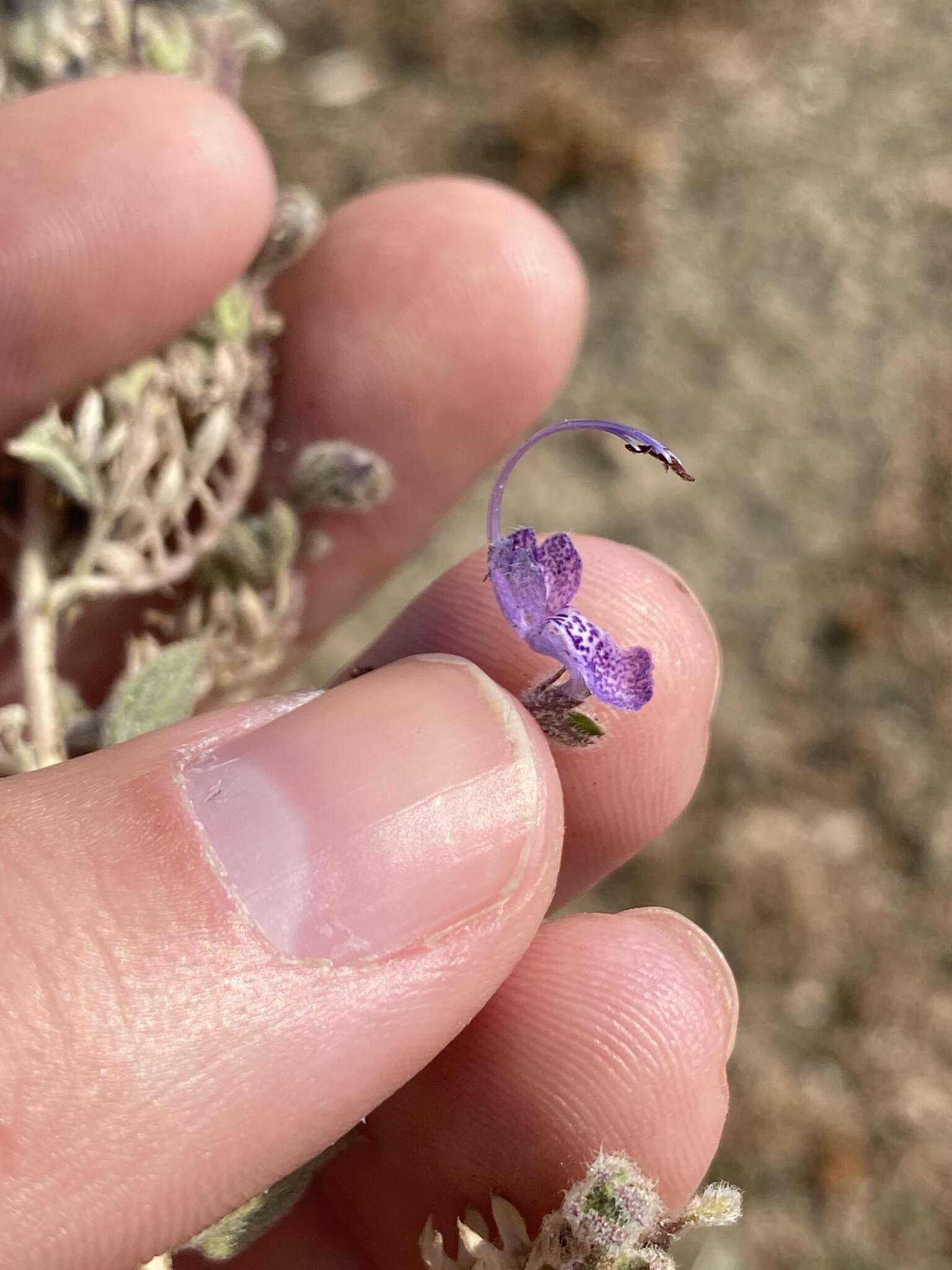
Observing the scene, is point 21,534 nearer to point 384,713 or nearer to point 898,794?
point 384,713

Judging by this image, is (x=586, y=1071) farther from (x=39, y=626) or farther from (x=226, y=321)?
(x=226, y=321)

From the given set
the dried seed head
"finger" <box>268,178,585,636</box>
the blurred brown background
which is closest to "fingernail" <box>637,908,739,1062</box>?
"finger" <box>268,178,585,636</box>

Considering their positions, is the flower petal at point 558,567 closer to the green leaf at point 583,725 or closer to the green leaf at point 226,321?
the green leaf at point 583,725

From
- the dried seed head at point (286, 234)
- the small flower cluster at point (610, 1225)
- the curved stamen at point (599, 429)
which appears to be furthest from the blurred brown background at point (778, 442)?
the curved stamen at point (599, 429)

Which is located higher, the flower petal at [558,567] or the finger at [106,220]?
the finger at [106,220]

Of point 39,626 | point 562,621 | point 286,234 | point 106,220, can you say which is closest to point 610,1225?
point 562,621

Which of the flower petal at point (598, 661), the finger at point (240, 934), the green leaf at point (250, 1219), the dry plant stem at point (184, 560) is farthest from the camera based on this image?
the dry plant stem at point (184, 560)

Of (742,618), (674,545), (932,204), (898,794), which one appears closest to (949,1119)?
(898,794)
